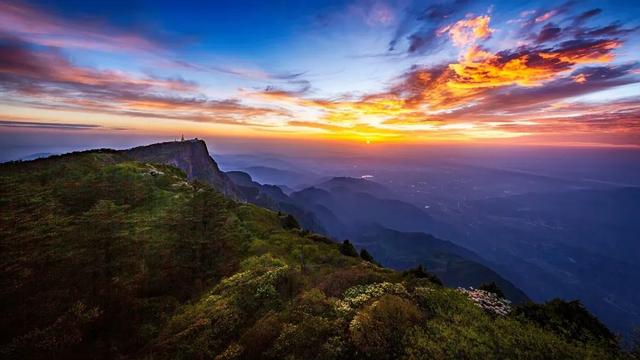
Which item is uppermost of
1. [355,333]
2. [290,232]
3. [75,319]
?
[75,319]

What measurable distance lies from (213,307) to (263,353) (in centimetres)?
600

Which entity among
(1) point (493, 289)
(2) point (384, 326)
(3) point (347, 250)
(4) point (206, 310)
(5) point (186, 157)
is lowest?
(1) point (493, 289)

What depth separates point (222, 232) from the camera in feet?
89.7

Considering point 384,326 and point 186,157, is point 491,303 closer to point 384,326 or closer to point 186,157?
point 384,326

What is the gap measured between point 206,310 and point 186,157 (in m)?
117

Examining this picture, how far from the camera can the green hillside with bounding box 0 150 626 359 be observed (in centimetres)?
1264

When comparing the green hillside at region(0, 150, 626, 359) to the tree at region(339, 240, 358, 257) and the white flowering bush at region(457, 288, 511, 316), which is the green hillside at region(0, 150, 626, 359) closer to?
the white flowering bush at region(457, 288, 511, 316)

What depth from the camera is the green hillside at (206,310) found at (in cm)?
1264

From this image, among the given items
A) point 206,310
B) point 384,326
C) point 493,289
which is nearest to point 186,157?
point 206,310

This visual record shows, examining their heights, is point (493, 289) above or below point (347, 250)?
below

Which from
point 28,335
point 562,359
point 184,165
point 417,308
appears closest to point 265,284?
point 417,308

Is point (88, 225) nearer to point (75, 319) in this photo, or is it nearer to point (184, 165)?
point (75, 319)

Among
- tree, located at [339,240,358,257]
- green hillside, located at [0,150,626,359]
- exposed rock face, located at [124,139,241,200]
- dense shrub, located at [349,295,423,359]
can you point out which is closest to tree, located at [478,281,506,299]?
green hillside, located at [0,150,626,359]

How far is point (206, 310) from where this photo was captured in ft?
55.3
